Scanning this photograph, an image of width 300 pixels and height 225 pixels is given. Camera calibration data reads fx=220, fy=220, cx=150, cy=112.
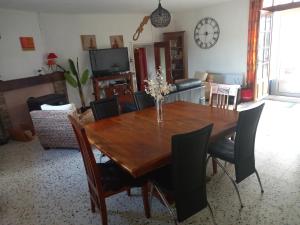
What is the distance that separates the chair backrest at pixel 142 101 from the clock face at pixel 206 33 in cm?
407

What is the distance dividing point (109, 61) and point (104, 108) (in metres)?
3.47

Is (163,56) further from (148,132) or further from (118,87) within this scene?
(148,132)

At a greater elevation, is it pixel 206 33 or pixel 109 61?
pixel 206 33


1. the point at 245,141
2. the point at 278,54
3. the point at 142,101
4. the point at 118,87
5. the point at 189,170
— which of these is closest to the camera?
the point at 189,170

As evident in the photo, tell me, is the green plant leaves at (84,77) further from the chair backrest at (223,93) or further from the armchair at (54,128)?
the chair backrest at (223,93)

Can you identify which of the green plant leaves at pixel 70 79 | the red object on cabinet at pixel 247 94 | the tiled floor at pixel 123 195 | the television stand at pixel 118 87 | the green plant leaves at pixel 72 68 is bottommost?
the tiled floor at pixel 123 195

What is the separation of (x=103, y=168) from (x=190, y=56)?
5.81 metres

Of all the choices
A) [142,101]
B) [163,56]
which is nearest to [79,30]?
[163,56]

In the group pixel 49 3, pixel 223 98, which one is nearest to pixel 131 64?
pixel 49 3

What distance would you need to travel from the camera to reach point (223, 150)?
2.26m

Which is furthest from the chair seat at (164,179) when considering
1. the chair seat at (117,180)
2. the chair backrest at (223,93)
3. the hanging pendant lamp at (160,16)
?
the hanging pendant lamp at (160,16)

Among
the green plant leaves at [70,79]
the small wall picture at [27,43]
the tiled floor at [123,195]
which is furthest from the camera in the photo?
the green plant leaves at [70,79]

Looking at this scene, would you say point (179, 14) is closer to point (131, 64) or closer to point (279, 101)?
point (131, 64)

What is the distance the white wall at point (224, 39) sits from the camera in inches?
222
